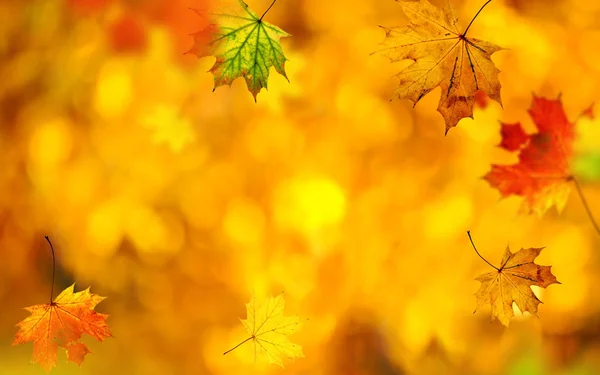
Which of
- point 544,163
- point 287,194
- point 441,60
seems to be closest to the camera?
Answer: point 441,60

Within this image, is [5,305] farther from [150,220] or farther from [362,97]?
[362,97]

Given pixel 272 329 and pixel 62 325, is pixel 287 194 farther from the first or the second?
pixel 62 325

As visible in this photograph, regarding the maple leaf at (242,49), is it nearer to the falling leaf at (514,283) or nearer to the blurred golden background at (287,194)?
the blurred golden background at (287,194)

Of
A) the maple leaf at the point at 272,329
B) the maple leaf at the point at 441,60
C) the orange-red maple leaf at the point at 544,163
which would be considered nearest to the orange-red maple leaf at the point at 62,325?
the maple leaf at the point at 272,329

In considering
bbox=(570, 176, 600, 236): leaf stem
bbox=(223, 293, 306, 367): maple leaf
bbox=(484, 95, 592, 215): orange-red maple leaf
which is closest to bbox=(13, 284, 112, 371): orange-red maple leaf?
bbox=(223, 293, 306, 367): maple leaf

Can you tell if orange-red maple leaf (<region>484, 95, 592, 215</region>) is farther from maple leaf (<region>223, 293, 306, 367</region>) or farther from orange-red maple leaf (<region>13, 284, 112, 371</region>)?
orange-red maple leaf (<region>13, 284, 112, 371</region>)

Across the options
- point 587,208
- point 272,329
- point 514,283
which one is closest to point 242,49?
point 272,329

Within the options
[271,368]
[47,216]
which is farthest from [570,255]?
[47,216]
